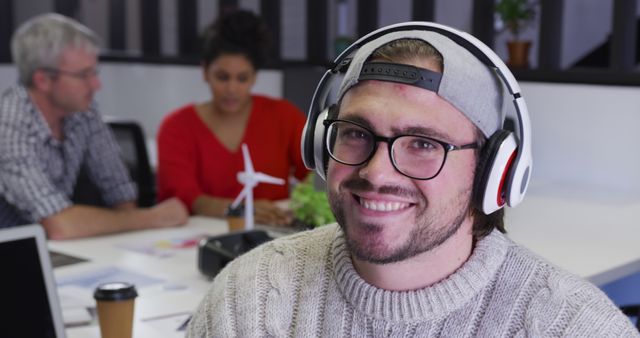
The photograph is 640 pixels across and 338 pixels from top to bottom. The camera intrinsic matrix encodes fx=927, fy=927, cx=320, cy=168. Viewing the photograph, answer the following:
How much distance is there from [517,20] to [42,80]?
8.90 ft

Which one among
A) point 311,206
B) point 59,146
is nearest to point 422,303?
point 311,206

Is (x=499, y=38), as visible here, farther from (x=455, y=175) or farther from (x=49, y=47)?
(x=455, y=175)

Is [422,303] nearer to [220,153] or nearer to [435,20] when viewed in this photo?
[220,153]

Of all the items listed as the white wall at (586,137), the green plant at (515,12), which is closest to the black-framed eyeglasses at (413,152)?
the white wall at (586,137)

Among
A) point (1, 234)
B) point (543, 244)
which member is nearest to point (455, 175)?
point (1, 234)

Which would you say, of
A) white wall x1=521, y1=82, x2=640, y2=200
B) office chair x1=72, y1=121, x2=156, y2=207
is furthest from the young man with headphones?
office chair x1=72, y1=121, x2=156, y2=207

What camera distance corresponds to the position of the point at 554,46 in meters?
4.11

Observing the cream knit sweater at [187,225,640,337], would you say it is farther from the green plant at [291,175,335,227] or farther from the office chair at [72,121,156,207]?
the office chair at [72,121,156,207]

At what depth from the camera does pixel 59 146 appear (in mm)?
3061

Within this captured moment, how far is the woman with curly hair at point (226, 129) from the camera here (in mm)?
3586

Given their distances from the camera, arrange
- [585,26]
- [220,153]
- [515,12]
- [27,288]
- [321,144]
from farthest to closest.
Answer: [585,26] → [515,12] → [220,153] → [27,288] → [321,144]

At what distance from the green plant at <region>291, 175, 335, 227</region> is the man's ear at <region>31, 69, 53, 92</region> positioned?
92 cm

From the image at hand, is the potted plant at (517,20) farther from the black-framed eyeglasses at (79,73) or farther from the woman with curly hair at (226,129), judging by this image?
the black-framed eyeglasses at (79,73)

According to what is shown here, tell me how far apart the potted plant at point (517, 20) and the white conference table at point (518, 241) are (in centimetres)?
141
